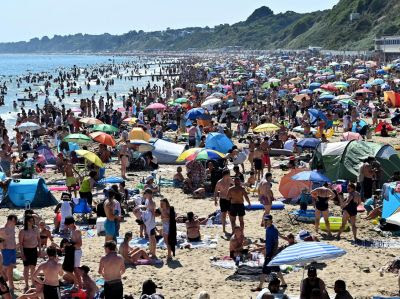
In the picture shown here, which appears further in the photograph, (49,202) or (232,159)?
(232,159)

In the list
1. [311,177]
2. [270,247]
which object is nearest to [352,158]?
[311,177]

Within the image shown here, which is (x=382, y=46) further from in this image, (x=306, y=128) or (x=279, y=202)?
(x=279, y=202)

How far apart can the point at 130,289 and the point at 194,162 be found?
21.4 feet

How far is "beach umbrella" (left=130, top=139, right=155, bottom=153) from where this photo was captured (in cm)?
1815

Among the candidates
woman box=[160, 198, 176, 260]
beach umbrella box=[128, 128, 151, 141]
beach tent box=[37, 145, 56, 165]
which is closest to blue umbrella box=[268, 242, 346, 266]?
woman box=[160, 198, 176, 260]

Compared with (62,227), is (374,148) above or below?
above

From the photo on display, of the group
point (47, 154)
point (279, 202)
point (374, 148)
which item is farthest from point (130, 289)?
point (47, 154)

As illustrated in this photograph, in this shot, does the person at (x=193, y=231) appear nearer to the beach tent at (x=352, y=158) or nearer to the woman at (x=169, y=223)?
the woman at (x=169, y=223)

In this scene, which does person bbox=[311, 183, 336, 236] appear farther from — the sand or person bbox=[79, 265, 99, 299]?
person bbox=[79, 265, 99, 299]

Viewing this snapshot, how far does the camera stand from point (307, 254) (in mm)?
7398

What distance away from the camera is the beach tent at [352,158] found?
48.4 ft

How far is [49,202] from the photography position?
1477 cm

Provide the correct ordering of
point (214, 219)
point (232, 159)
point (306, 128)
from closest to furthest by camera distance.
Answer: point (214, 219), point (232, 159), point (306, 128)

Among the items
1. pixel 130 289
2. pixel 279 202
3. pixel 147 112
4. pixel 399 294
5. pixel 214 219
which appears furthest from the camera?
pixel 147 112
